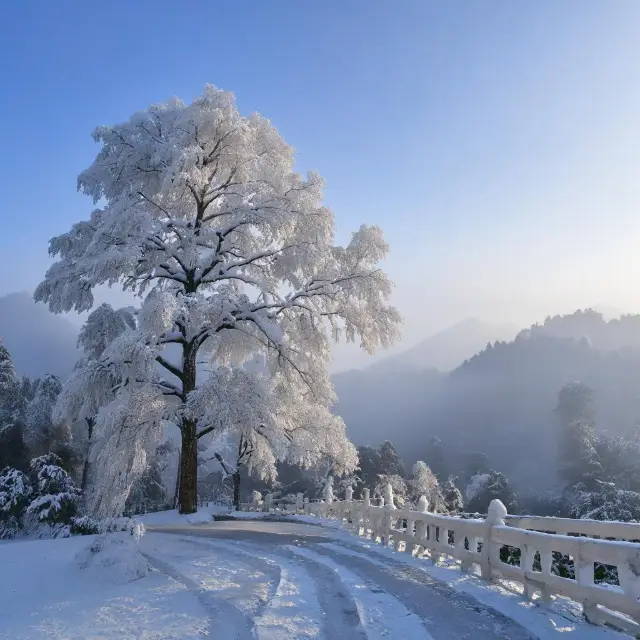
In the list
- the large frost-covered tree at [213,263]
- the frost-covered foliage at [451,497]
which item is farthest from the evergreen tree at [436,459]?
the large frost-covered tree at [213,263]

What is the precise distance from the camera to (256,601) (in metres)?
6.50

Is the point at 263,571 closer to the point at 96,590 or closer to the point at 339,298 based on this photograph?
the point at 96,590

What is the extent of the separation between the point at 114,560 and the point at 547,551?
5.71 m

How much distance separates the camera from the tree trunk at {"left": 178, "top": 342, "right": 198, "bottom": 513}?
16.2m

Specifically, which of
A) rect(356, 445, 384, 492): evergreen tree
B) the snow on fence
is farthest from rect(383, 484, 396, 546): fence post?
rect(356, 445, 384, 492): evergreen tree

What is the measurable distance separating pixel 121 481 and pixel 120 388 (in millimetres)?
2573

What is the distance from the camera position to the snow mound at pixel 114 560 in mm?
7273

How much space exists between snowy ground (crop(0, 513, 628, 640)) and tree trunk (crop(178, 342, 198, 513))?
6.60m

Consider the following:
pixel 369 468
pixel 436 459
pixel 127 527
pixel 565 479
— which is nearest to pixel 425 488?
pixel 369 468

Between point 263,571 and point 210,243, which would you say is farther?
point 210,243

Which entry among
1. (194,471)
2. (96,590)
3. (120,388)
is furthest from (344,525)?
(96,590)

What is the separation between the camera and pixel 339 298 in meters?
17.2

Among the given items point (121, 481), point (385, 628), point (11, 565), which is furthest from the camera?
point (121, 481)

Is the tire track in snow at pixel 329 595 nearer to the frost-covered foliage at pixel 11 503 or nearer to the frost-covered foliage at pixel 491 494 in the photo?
the frost-covered foliage at pixel 11 503
